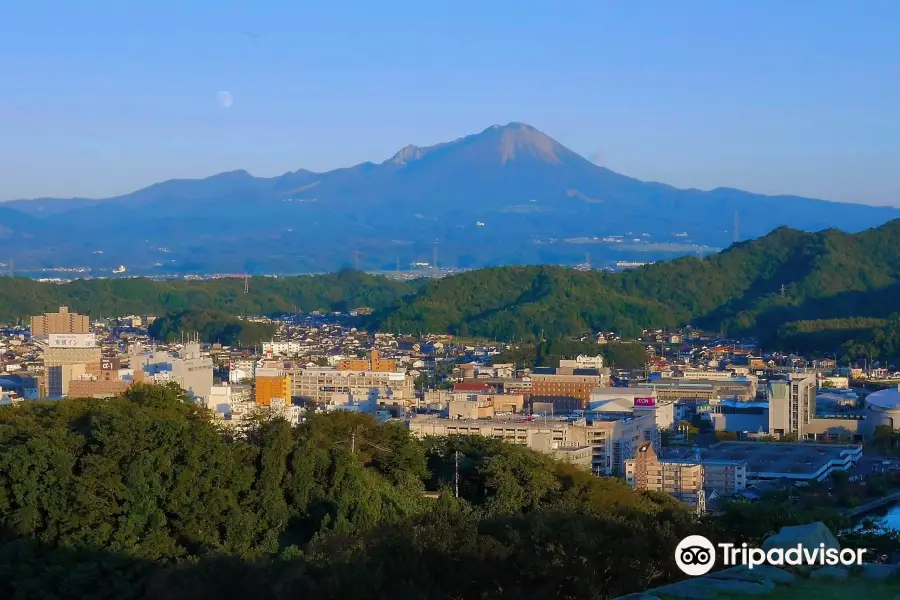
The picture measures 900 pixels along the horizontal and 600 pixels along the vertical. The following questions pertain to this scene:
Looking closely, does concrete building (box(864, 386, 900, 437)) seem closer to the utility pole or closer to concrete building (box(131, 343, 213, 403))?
concrete building (box(131, 343, 213, 403))

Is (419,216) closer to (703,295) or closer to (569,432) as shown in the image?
(703,295)

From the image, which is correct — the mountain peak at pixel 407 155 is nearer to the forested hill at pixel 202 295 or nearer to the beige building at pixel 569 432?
the forested hill at pixel 202 295

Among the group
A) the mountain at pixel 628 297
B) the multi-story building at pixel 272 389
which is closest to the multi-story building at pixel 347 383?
the multi-story building at pixel 272 389

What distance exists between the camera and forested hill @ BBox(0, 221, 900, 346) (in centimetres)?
5925

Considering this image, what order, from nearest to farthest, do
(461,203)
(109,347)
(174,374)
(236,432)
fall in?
(236,432) < (174,374) < (109,347) < (461,203)

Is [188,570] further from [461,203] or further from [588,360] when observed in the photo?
[461,203]

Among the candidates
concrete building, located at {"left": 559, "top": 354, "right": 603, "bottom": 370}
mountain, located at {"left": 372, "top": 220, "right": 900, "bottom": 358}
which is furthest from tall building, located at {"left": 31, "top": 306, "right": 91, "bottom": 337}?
mountain, located at {"left": 372, "top": 220, "right": 900, "bottom": 358}

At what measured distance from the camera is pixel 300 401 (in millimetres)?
33375

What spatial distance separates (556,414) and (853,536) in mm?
21364

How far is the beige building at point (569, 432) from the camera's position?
23.8 metres

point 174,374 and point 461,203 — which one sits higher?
point 461,203

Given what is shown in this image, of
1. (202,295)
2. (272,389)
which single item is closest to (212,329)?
(202,295)

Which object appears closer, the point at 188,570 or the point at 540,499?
the point at 188,570

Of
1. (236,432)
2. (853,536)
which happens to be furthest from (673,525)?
(236,432)
